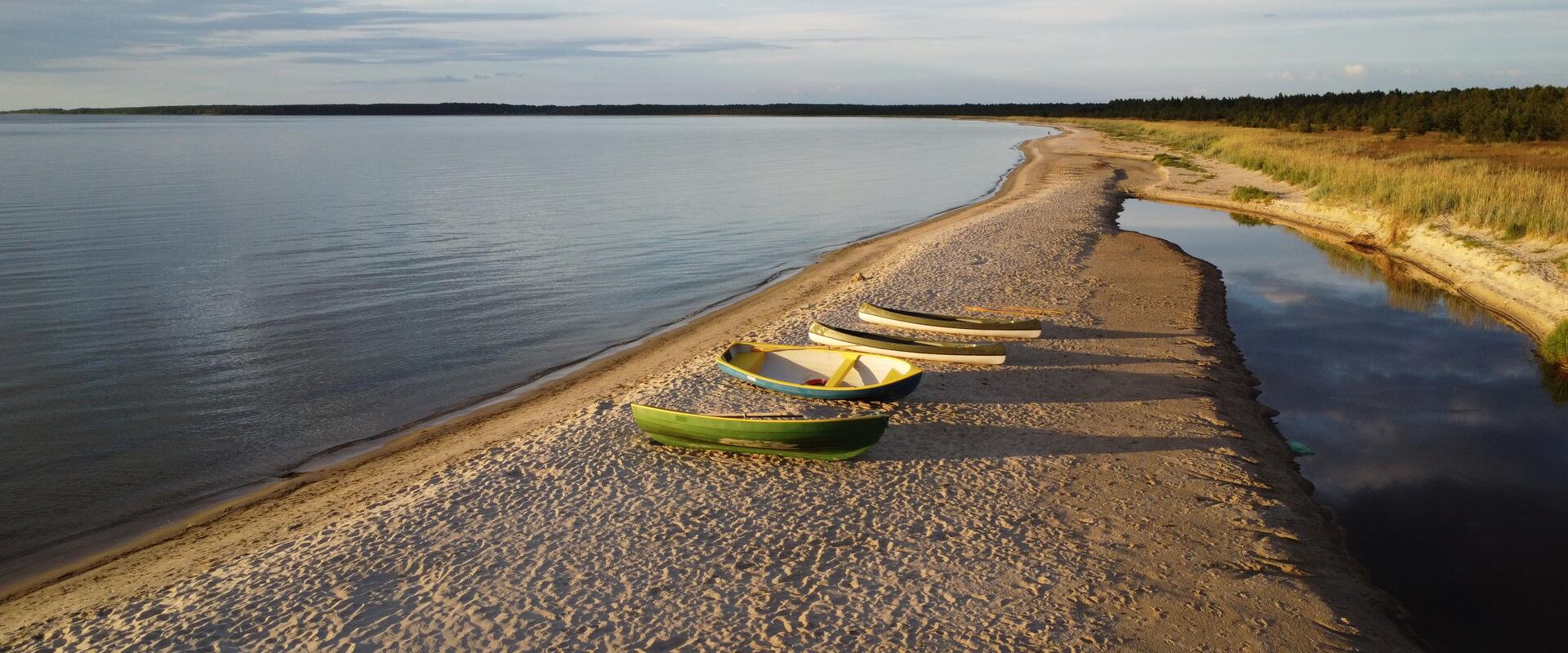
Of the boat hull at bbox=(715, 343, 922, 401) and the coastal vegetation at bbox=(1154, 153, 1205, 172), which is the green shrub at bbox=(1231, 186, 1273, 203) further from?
the boat hull at bbox=(715, 343, 922, 401)

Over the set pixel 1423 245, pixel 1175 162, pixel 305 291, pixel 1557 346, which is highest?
pixel 1175 162

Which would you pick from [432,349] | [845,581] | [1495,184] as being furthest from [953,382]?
[1495,184]

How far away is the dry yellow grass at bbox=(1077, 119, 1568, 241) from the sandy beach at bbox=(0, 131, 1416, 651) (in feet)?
50.9

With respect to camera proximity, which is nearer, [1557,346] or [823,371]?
[823,371]

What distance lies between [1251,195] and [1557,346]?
27047 mm

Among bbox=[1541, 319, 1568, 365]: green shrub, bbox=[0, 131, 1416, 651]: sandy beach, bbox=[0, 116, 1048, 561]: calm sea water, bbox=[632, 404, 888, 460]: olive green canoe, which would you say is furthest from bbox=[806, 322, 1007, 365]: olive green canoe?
bbox=[1541, 319, 1568, 365]: green shrub

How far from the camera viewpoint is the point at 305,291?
23.0m

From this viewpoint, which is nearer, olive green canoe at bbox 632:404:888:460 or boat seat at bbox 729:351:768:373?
olive green canoe at bbox 632:404:888:460

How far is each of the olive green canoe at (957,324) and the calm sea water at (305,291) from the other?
583 cm

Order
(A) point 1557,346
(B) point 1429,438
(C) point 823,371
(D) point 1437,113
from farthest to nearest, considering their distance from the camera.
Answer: (D) point 1437,113
(A) point 1557,346
(C) point 823,371
(B) point 1429,438

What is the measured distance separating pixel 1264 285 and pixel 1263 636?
20.0m

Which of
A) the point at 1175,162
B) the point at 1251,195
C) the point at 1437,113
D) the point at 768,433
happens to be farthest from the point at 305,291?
the point at 1437,113

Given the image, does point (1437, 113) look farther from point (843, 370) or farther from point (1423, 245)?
point (843, 370)

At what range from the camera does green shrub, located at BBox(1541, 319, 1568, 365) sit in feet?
57.2
